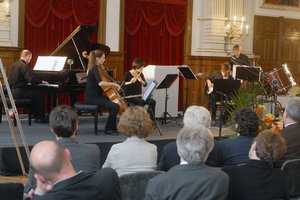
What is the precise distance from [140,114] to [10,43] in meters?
7.09

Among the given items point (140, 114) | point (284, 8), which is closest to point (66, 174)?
point (140, 114)

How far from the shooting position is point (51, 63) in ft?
33.8

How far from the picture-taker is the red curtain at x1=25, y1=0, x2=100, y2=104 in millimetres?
11694

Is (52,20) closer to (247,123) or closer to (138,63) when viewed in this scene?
(138,63)

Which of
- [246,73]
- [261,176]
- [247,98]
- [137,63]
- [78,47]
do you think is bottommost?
[261,176]

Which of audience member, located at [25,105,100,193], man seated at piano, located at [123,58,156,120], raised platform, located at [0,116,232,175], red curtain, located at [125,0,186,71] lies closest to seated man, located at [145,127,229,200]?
audience member, located at [25,105,100,193]

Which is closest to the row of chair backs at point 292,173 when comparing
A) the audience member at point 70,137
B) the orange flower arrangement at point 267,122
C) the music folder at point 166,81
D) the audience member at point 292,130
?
the audience member at point 292,130

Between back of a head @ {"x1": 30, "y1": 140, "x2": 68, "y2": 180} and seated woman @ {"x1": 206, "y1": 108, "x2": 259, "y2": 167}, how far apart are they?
2.02 meters

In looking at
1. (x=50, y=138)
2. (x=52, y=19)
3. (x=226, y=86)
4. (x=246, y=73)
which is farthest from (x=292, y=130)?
(x=52, y=19)

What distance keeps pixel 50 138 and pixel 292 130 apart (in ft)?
13.8

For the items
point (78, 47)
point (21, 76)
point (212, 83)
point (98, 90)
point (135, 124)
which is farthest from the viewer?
point (212, 83)

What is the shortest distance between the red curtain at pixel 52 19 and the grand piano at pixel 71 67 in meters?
1.43

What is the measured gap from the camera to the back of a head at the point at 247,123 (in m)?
4.59

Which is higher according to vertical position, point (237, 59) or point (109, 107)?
point (237, 59)
